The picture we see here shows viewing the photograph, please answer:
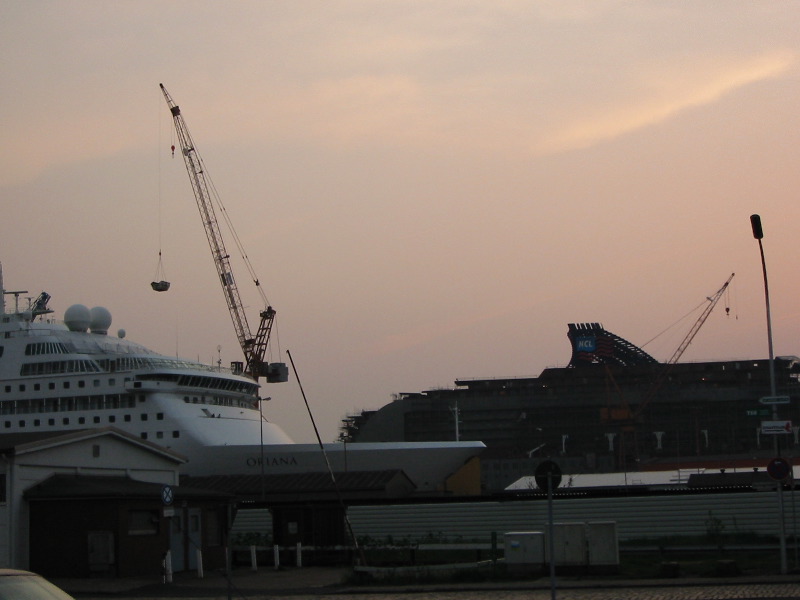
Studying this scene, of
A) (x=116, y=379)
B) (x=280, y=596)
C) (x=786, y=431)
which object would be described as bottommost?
(x=280, y=596)

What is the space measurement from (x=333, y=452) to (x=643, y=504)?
25.7 meters

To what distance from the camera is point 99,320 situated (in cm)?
6694

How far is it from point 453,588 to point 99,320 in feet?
158

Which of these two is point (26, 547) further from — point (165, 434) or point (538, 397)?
point (538, 397)

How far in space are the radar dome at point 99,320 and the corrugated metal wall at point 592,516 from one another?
35019mm

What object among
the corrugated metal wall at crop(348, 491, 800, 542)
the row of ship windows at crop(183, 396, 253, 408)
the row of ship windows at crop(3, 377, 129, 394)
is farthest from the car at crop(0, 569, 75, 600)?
the row of ship windows at crop(183, 396, 253, 408)

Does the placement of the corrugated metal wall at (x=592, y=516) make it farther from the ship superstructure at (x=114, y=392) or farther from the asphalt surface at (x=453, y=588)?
the ship superstructure at (x=114, y=392)

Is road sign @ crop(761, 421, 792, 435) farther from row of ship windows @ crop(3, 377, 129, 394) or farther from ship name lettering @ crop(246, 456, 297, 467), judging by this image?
row of ship windows @ crop(3, 377, 129, 394)

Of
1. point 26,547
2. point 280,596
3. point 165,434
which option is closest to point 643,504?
point 280,596

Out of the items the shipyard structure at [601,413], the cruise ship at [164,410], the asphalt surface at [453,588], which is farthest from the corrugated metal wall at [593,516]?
the shipyard structure at [601,413]

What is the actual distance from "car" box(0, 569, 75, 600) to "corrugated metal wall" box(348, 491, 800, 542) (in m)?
25.2

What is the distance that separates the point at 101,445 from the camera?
32000 millimetres

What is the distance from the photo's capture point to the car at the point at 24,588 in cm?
966

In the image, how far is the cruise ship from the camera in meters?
57.8
